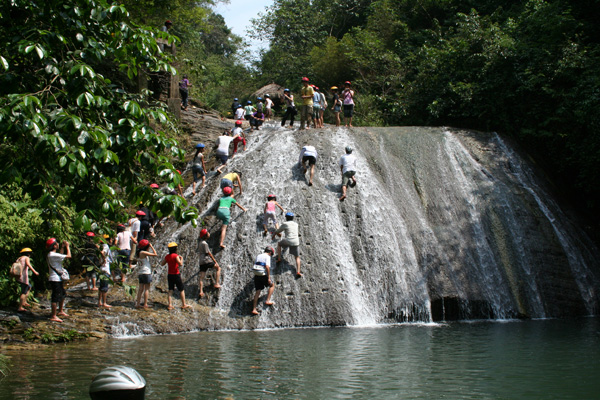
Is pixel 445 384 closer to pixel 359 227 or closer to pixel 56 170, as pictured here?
pixel 56 170

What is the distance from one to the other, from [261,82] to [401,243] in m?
27.9

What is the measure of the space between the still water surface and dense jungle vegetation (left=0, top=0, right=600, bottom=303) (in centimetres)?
241

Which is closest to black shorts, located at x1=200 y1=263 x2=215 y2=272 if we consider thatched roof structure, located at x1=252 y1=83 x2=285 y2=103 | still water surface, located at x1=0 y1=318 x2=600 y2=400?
still water surface, located at x1=0 y1=318 x2=600 y2=400

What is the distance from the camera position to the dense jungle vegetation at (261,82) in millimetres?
5328

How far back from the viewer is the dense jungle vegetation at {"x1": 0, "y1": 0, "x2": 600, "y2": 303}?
5328 mm

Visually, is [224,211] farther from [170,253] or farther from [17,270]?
[17,270]

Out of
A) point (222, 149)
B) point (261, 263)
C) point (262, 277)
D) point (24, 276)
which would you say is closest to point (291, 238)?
point (261, 263)

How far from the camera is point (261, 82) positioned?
41.8 m

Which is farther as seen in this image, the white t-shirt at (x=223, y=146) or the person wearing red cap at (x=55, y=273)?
the white t-shirt at (x=223, y=146)

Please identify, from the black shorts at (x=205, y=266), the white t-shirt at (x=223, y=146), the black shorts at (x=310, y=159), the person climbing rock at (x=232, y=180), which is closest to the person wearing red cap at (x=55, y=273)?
the black shorts at (x=205, y=266)

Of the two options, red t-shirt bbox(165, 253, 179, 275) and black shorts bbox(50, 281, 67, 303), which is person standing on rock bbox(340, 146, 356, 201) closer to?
red t-shirt bbox(165, 253, 179, 275)

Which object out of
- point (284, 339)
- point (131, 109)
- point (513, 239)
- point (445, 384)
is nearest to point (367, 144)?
point (513, 239)

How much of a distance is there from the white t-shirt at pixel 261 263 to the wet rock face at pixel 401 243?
957 mm

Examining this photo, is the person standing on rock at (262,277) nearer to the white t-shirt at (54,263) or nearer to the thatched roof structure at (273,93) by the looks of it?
the white t-shirt at (54,263)
